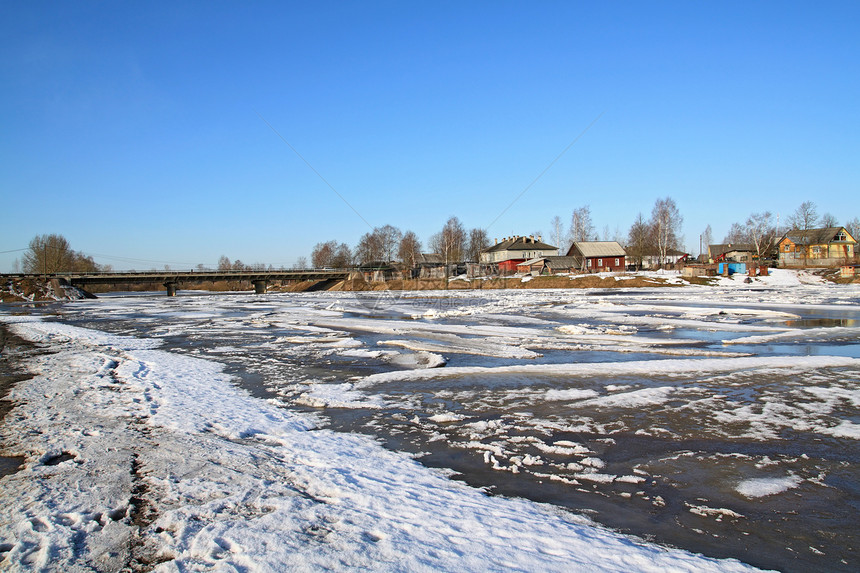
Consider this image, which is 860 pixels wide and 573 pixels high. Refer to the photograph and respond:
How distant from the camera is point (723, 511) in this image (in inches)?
187

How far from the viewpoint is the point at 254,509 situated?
15.5ft

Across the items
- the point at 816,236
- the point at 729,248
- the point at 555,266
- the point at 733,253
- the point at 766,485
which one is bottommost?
the point at 766,485

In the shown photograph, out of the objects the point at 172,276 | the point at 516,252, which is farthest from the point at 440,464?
the point at 516,252

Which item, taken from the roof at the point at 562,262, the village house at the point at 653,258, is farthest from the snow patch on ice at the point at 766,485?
the village house at the point at 653,258

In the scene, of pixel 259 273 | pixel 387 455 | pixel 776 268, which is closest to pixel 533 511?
pixel 387 455

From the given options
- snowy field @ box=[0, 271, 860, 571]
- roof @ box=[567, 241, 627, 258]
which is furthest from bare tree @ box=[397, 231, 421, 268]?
snowy field @ box=[0, 271, 860, 571]

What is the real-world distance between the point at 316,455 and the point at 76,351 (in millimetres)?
12861

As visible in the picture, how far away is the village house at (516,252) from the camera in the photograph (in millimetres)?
98938

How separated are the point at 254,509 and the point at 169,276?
78635 millimetres

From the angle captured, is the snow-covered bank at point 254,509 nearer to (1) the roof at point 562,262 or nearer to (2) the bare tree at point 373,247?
(1) the roof at point 562,262

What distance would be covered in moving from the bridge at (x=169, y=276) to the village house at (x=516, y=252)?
31.2 metres

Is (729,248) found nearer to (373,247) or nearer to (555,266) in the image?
(555,266)

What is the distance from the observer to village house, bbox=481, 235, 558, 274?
325 ft

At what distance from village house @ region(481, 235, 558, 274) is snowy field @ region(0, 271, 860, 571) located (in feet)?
282
